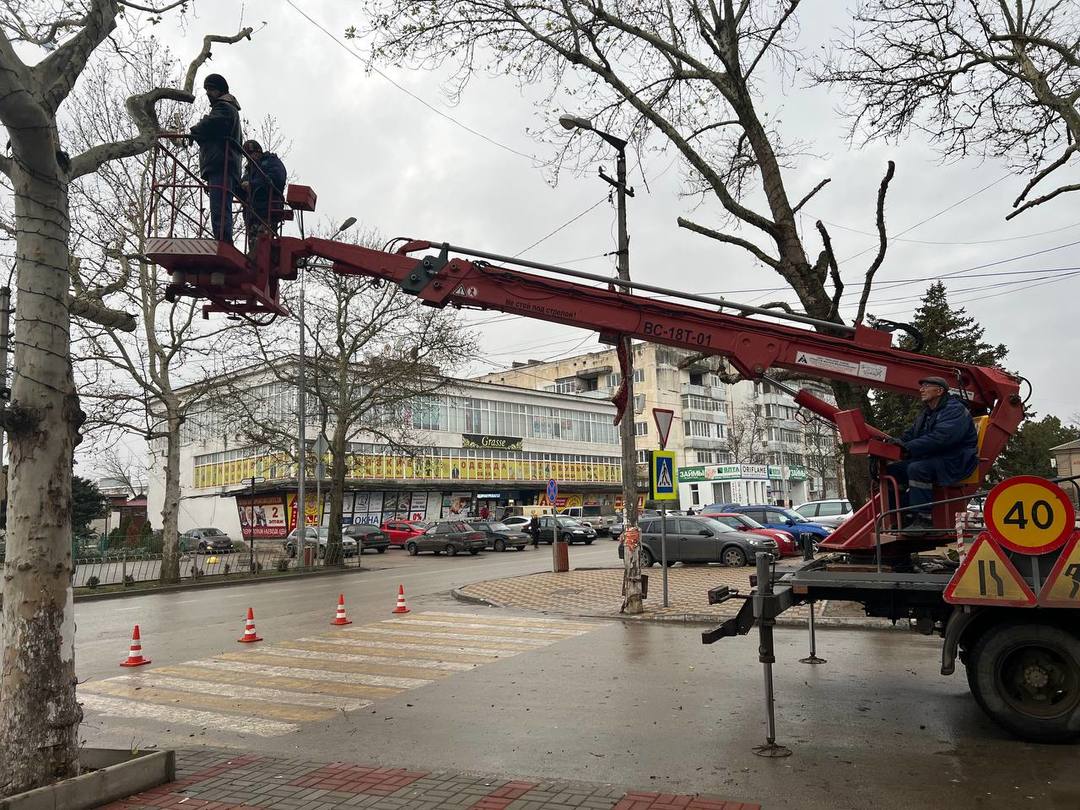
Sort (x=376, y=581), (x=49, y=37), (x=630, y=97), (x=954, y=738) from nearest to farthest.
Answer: (x=954, y=738) → (x=49, y=37) → (x=630, y=97) → (x=376, y=581)

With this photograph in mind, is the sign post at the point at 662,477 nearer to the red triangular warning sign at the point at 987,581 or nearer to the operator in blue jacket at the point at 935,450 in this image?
the operator in blue jacket at the point at 935,450

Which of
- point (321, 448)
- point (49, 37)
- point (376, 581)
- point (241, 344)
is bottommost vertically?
point (376, 581)

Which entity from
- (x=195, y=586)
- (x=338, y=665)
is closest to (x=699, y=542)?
(x=338, y=665)

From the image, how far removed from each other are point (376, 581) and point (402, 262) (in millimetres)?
17423

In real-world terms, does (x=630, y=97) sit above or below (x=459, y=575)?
above

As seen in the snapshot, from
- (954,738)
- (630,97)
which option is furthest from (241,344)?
(954,738)

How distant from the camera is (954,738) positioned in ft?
19.2

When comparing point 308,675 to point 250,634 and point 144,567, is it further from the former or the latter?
point 144,567

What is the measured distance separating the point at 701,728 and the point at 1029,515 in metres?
3.01

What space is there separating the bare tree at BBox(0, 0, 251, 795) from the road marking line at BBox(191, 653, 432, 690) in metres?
3.92

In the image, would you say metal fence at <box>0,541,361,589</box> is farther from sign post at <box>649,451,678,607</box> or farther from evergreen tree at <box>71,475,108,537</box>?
evergreen tree at <box>71,475,108,537</box>

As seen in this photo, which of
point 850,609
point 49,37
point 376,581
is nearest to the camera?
point 49,37

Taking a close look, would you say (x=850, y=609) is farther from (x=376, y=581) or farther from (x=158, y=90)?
(x=376, y=581)

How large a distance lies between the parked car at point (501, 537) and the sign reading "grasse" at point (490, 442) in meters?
Answer: 19.3
